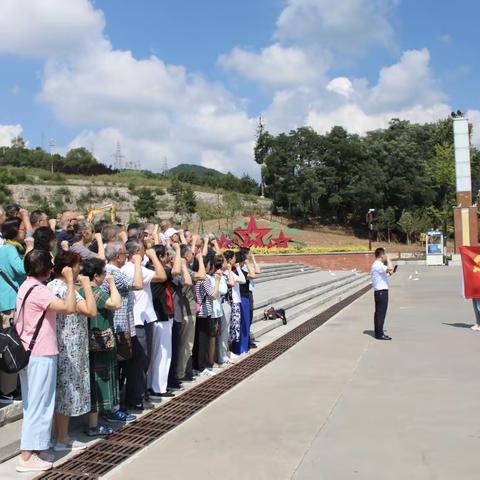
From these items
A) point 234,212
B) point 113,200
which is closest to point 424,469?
point 234,212

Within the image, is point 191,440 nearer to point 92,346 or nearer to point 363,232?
point 92,346

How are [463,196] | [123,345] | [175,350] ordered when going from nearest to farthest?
1. [123,345]
2. [175,350]
3. [463,196]

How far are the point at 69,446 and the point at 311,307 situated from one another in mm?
11562

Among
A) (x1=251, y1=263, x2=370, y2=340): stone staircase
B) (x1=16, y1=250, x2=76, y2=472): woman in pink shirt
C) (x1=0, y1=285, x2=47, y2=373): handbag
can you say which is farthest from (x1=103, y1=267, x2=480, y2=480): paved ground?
(x1=251, y1=263, x2=370, y2=340): stone staircase

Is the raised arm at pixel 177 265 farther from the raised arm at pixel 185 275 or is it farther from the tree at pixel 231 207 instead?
the tree at pixel 231 207

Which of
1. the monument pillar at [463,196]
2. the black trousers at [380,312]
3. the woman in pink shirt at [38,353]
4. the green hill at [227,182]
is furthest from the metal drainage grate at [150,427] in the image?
the green hill at [227,182]

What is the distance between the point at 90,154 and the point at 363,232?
164 ft

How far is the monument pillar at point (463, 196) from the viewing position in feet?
135

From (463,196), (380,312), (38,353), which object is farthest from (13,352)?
(463,196)

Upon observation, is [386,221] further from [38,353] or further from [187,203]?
[38,353]

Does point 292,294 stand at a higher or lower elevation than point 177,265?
lower

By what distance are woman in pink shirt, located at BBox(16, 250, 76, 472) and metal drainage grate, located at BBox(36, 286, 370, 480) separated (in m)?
0.22

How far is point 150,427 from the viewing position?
17.8 ft

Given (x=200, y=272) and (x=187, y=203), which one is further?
(x=187, y=203)
